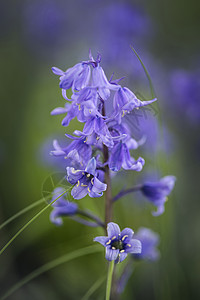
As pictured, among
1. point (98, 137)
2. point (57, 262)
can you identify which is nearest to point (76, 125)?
point (57, 262)

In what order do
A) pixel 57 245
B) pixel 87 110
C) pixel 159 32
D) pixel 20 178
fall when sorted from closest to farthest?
pixel 87 110 < pixel 57 245 < pixel 20 178 < pixel 159 32

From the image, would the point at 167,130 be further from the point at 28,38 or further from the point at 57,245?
the point at 28,38

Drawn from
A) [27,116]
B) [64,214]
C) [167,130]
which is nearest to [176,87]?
[167,130]

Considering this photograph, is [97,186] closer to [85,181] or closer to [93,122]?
[85,181]

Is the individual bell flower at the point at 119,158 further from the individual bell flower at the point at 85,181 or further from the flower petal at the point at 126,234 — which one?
the flower petal at the point at 126,234

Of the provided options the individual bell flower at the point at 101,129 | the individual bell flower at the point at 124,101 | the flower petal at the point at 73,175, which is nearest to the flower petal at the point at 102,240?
the flower petal at the point at 73,175

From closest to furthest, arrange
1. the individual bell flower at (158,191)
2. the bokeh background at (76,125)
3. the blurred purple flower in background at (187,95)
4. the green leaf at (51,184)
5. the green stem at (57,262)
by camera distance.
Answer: the green leaf at (51,184)
the individual bell flower at (158,191)
the green stem at (57,262)
the bokeh background at (76,125)
the blurred purple flower in background at (187,95)

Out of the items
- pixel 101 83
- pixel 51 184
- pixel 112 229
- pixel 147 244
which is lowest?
pixel 147 244
